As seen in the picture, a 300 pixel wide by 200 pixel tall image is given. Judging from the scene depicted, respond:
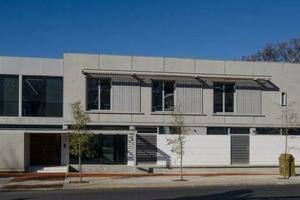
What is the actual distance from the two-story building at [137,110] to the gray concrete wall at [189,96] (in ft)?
0.20

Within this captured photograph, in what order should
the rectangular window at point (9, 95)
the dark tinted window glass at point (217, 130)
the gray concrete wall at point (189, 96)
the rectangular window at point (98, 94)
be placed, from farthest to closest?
the dark tinted window glass at point (217, 130) < the rectangular window at point (98, 94) < the gray concrete wall at point (189, 96) < the rectangular window at point (9, 95)

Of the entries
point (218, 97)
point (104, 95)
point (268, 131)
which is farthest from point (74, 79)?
point (268, 131)

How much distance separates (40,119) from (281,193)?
56.6ft

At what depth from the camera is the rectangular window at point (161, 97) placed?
1353 inches

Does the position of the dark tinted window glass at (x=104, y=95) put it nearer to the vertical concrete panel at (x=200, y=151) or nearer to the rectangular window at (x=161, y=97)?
the rectangular window at (x=161, y=97)

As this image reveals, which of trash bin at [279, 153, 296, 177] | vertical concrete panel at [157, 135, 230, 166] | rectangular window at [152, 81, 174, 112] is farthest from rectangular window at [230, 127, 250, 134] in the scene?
trash bin at [279, 153, 296, 177]

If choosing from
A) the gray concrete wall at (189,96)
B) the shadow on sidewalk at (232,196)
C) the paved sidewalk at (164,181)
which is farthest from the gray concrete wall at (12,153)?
the shadow on sidewalk at (232,196)

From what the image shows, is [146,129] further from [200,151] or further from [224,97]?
[224,97]

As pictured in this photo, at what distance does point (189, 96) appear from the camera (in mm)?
34688

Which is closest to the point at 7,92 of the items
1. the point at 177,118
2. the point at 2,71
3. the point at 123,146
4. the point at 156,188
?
the point at 2,71

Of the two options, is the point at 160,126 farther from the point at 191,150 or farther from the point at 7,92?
the point at 7,92

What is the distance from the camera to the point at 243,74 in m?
35.6

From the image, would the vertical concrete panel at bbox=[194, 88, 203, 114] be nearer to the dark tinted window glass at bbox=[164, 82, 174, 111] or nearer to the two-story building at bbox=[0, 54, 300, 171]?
the two-story building at bbox=[0, 54, 300, 171]

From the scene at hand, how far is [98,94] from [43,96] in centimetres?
335
